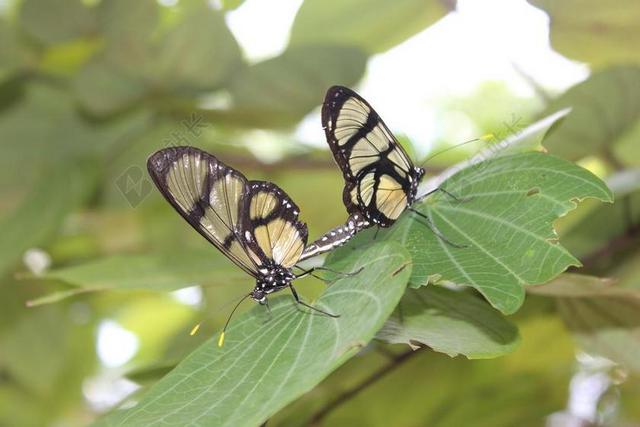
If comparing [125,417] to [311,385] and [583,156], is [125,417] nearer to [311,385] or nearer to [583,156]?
[311,385]

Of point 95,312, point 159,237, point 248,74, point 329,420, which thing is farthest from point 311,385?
point 95,312

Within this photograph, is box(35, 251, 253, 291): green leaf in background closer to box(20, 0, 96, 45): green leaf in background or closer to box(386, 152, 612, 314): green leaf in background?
box(386, 152, 612, 314): green leaf in background

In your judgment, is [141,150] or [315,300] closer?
[315,300]

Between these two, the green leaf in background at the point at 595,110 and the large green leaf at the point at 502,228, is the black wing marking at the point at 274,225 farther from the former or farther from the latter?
the green leaf in background at the point at 595,110

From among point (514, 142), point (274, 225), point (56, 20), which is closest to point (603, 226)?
point (514, 142)

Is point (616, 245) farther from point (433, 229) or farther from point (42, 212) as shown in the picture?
point (42, 212)

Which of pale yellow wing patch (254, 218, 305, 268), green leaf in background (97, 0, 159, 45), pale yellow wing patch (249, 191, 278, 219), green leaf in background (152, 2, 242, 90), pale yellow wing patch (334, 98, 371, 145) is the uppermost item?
green leaf in background (97, 0, 159, 45)

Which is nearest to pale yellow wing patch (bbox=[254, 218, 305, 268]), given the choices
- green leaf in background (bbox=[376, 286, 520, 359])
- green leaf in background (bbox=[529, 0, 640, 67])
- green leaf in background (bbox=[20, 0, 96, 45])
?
green leaf in background (bbox=[376, 286, 520, 359])

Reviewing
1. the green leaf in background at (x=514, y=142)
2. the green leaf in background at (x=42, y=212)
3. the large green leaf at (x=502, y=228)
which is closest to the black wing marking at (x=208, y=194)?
the large green leaf at (x=502, y=228)
